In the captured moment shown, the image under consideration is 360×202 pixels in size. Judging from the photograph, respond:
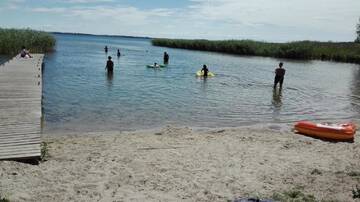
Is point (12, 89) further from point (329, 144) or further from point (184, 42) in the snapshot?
point (184, 42)

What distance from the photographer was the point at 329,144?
12.2 meters

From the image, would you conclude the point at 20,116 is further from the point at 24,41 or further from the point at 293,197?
the point at 24,41

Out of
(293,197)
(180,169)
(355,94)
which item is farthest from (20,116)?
(355,94)

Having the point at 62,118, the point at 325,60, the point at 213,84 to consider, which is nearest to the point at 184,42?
the point at 325,60

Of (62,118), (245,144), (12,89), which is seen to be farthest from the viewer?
(12,89)

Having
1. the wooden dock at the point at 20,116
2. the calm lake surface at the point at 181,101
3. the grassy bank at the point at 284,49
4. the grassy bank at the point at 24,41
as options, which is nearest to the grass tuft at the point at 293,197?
the wooden dock at the point at 20,116

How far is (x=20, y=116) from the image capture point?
11523mm

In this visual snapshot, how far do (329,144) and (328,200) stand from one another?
5516 millimetres

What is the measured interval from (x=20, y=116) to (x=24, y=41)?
115ft

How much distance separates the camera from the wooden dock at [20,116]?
8.78m

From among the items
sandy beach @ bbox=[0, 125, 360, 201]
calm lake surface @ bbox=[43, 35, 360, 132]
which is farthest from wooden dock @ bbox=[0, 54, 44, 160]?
calm lake surface @ bbox=[43, 35, 360, 132]

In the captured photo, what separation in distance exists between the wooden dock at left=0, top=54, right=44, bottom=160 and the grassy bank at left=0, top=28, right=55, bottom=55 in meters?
22.1

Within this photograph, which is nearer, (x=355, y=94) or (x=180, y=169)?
(x=180, y=169)

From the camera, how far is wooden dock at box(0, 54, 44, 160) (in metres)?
8.78
